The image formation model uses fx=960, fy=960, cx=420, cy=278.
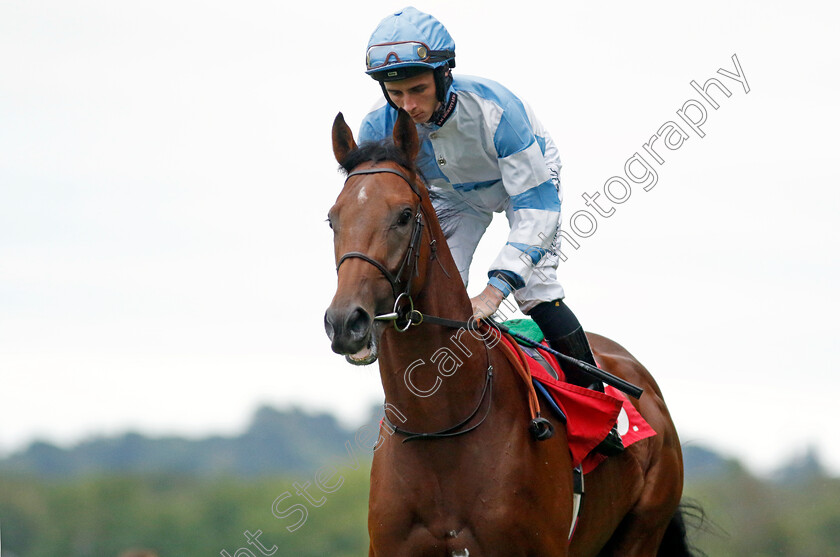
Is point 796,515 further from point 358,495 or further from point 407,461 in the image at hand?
point 358,495

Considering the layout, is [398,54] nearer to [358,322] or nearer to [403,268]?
[403,268]

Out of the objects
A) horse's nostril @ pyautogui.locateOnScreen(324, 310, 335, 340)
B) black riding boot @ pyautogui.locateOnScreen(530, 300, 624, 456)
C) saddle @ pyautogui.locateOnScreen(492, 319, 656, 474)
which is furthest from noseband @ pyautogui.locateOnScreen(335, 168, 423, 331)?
black riding boot @ pyautogui.locateOnScreen(530, 300, 624, 456)

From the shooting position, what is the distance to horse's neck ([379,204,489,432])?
169 inches

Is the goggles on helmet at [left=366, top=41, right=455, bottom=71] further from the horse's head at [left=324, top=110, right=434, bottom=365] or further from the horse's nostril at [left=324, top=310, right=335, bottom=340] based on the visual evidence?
the horse's nostril at [left=324, top=310, right=335, bottom=340]

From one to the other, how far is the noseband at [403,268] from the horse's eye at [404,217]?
0.06 metres

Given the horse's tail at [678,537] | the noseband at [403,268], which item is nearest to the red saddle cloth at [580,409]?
the noseband at [403,268]

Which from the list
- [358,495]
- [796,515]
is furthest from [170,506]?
[796,515]

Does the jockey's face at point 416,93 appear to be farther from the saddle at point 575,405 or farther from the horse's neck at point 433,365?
the saddle at point 575,405

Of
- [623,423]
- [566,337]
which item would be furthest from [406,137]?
[623,423]

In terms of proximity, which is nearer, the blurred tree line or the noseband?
the noseband

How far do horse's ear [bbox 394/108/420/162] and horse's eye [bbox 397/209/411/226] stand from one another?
0.39 meters

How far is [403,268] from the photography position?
4.06 meters

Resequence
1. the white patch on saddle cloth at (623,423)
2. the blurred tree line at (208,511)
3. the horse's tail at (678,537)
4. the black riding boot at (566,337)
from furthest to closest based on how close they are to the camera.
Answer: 1. the blurred tree line at (208,511)
2. the horse's tail at (678,537)
3. the white patch on saddle cloth at (623,423)
4. the black riding boot at (566,337)

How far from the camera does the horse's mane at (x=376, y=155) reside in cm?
435
